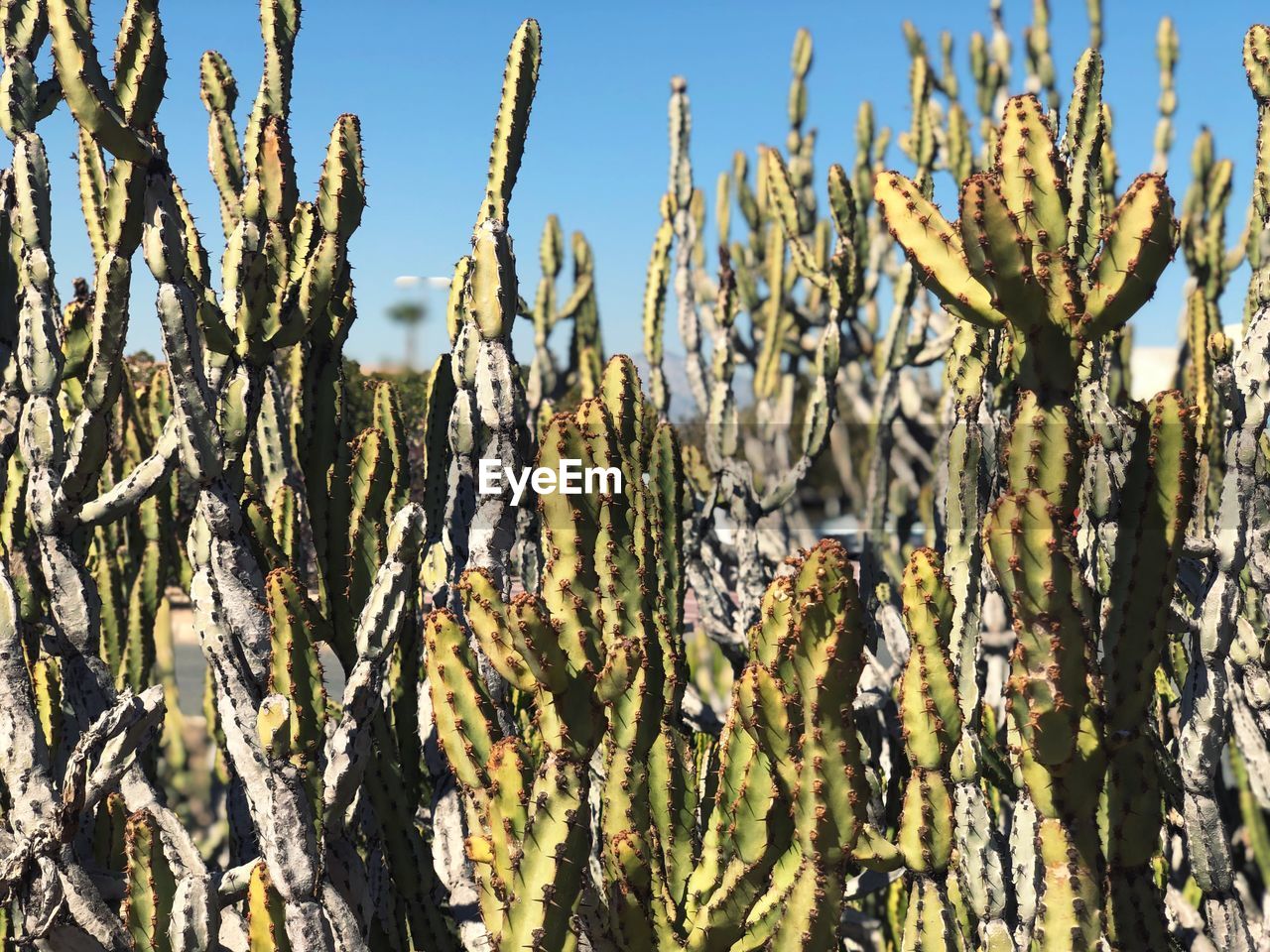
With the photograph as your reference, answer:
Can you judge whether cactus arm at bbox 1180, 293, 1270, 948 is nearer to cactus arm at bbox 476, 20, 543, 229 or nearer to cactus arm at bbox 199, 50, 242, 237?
cactus arm at bbox 476, 20, 543, 229

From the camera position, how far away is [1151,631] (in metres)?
2.76

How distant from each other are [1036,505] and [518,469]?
2.11 metres

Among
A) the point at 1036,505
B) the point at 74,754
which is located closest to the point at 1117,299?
the point at 1036,505

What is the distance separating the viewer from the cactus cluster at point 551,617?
2.53 m

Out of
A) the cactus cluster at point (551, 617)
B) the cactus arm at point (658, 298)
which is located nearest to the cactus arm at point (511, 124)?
the cactus cluster at point (551, 617)

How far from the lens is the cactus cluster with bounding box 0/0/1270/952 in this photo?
2525 millimetres

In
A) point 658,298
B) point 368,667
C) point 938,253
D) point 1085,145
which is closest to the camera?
point 938,253

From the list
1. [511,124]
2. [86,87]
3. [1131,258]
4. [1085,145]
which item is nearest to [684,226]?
[1085,145]

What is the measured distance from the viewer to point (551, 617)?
2.71 meters

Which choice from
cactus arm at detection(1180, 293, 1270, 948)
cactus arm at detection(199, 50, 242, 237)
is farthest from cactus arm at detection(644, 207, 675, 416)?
cactus arm at detection(1180, 293, 1270, 948)

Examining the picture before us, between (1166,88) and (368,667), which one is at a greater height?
(1166,88)

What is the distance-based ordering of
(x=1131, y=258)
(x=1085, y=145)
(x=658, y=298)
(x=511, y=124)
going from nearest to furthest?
(x=1131, y=258) → (x=511, y=124) → (x=1085, y=145) → (x=658, y=298)

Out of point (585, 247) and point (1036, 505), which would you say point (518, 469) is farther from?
point (585, 247)

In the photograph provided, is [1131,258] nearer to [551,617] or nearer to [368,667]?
[551,617]
